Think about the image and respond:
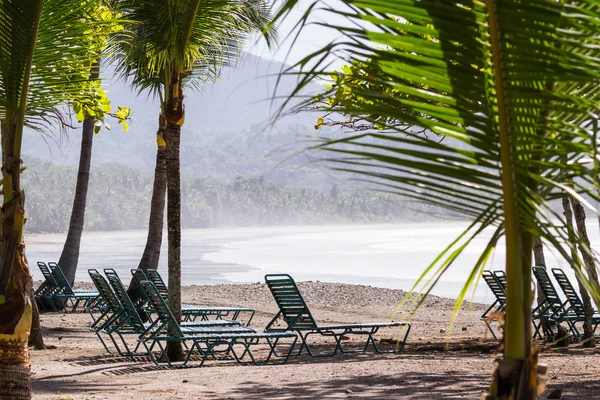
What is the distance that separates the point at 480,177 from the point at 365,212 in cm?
15756

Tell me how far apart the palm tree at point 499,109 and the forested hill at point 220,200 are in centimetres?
14341

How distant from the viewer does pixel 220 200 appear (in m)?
157

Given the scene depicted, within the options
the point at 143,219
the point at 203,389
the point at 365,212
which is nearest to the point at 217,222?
the point at 143,219

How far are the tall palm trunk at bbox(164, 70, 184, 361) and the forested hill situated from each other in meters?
136

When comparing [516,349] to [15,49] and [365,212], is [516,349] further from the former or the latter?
[365,212]

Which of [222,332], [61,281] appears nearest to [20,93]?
[222,332]

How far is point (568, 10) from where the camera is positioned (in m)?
1.97

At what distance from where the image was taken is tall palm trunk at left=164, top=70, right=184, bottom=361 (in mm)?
9023

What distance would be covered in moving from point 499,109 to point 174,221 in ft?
23.8

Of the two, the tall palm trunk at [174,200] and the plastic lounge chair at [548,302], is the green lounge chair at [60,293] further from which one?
the plastic lounge chair at [548,302]

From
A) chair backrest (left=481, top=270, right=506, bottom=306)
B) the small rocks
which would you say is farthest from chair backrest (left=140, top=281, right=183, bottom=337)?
chair backrest (left=481, top=270, right=506, bottom=306)

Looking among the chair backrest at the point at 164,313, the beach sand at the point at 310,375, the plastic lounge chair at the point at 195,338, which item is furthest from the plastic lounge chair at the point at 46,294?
the chair backrest at the point at 164,313

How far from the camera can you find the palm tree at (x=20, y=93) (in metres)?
4.49

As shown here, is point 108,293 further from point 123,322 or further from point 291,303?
point 291,303
